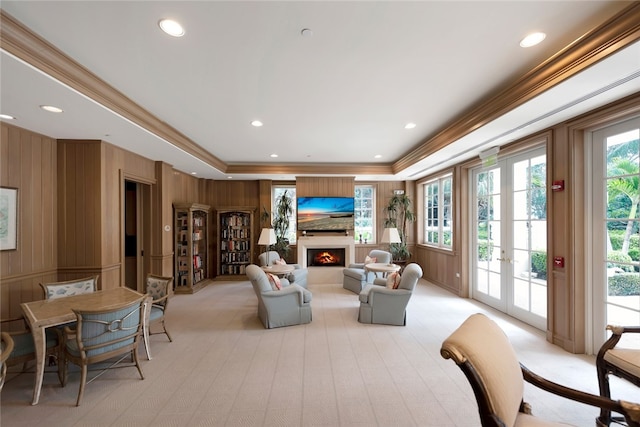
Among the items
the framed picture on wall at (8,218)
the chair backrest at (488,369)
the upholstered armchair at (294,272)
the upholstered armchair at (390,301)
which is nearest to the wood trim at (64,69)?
the framed picture on wall at (8,218)

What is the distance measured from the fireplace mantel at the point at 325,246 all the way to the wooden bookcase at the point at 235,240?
57.5 inches

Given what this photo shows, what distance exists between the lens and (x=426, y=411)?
2.26m

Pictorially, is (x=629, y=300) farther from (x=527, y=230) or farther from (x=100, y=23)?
(x=100, y=23)

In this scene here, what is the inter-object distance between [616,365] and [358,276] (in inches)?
160

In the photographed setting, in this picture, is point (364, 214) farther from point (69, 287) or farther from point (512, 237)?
point (69, 287)

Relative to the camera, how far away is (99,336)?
2.48 meters

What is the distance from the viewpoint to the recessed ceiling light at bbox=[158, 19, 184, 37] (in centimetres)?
186

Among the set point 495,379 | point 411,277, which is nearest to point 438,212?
point 411,277

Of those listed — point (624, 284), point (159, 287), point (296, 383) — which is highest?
point (624, 284)

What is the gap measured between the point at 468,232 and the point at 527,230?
144 cm

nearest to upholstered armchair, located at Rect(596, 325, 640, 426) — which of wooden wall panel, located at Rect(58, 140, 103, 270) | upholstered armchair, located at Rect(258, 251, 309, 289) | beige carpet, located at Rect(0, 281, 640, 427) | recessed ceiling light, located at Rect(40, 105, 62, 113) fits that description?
beige carpet, located at Rect(0, 281, 640, 427)

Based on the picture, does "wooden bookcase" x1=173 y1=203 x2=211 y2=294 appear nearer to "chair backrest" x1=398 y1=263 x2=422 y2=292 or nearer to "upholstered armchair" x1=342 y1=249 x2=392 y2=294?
"upholstered armchair" x1=342 y1=249 x2=392 y2=294

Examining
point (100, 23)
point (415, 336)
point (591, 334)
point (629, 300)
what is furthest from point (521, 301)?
point (100, 23)

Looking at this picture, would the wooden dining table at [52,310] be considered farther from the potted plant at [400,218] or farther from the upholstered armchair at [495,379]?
the potted plant at [400,218]
